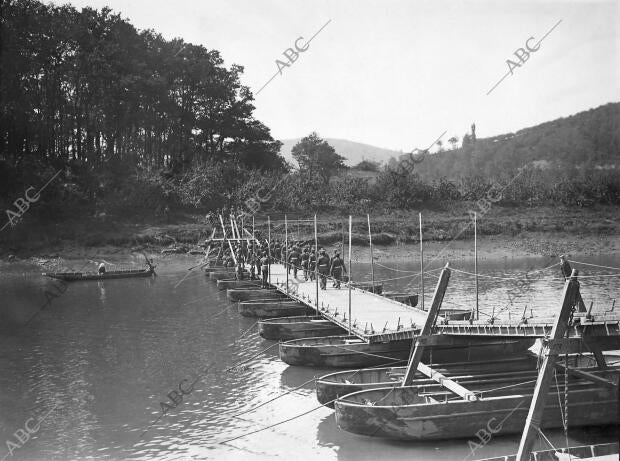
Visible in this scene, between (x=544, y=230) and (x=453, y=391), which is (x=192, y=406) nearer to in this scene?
(x=453, y=391)

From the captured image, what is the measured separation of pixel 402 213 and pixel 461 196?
923cm

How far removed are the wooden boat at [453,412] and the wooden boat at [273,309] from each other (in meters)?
12.7

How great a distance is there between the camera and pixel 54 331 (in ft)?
92.1

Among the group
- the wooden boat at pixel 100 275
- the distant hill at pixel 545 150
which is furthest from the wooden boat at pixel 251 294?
→ the distant hill at pixel 545 150

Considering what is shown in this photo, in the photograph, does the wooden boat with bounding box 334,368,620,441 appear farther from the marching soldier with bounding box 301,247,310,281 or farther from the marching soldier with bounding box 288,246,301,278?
the marching soldier with bounding box 288,246,301,278

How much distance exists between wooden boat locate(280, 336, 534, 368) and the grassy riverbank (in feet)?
116

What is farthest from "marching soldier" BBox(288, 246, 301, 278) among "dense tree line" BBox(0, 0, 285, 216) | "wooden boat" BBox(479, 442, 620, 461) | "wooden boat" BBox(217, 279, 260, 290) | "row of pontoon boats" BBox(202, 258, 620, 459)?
"dense tree line" BBox(0, 0, 285, 216)

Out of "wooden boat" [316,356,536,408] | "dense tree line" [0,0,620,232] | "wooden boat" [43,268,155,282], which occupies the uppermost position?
"dense tree line" [0,0,620,232]

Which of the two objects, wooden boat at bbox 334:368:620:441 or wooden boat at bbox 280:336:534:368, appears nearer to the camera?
wooden boat at bbox 334:368:620:441

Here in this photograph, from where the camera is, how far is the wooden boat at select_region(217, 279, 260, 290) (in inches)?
1436

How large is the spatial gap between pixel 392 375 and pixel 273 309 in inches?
495

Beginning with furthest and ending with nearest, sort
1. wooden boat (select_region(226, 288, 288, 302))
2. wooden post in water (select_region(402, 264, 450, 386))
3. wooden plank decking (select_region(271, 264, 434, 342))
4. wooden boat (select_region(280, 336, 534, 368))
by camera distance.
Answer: wooden boat (select_region(226, 288, 288, 302)) → wooden plank decking (select_region(271, 264, 434, 342)) → wooden boat (select_region(280, 336, 534, 368)) → wooden post in water (select_region(402, 264, 450, 386))

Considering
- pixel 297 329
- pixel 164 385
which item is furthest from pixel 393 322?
pixel 164 385

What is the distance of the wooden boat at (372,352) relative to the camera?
1908 cm
